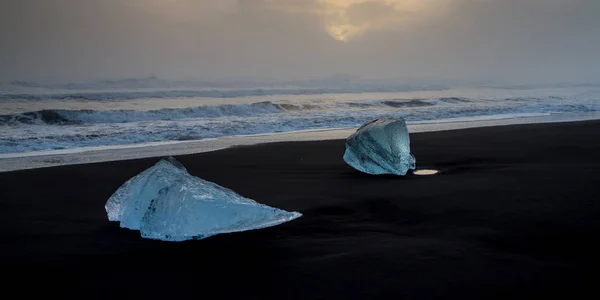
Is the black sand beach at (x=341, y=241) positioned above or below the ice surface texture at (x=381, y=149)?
below

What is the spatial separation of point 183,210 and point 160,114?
14021mm

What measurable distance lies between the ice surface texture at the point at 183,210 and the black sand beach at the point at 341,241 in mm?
103


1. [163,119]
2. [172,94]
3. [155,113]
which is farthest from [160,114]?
[172,94]

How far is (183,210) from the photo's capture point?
3.70 metres

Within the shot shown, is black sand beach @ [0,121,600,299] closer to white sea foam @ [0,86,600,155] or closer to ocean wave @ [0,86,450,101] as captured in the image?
white sea foam @ [0,86,600,155]

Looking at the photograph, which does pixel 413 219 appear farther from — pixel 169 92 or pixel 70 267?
pixel 169 92

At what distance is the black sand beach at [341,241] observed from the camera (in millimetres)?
2826

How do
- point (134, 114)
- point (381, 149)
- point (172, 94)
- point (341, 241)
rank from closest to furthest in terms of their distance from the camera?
point (341, 241) → point (381, 149) → point (134, 114) → point (172, 94)

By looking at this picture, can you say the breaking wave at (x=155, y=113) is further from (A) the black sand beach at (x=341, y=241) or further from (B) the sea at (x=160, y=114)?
(A) the black sand beach at (x=341, y=241)

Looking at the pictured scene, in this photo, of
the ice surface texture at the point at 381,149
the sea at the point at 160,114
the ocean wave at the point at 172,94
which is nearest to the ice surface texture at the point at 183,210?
the ice surface texture at the point at 381,149

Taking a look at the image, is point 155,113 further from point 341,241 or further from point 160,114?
point 341,241

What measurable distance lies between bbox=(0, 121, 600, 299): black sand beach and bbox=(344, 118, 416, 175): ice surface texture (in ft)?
0.64

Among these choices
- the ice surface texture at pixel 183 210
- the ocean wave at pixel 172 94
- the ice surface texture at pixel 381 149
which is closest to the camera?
the ice surface texture at pixel 183 210

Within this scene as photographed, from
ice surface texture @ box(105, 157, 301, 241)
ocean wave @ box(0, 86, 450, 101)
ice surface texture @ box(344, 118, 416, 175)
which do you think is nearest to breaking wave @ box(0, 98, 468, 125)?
ocean wave @ box(0, 86, 450, 101)
